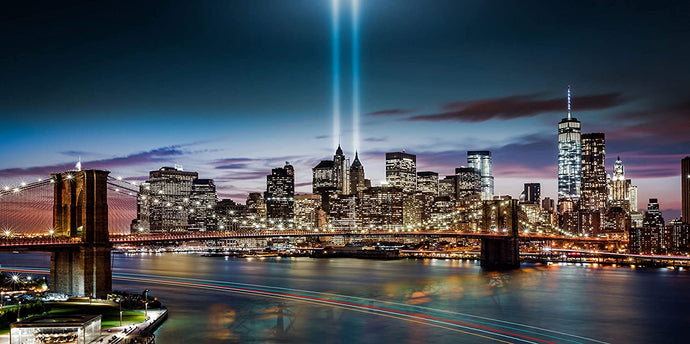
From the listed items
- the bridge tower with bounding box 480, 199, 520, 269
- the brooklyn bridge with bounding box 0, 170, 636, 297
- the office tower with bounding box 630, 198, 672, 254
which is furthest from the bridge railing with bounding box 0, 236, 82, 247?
the office tower with bounding box 630, 198, 672, 254

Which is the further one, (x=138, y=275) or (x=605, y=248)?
(x=605, y=248)

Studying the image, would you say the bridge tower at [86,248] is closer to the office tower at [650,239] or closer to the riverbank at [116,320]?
the riverbank at [116,320]

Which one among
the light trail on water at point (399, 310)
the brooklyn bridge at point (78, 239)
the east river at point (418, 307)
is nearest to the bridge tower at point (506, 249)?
the east river at point (418, 307)

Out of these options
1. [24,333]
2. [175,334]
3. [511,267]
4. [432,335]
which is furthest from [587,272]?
[24,333]

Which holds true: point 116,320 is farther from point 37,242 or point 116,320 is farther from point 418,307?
point 418,307

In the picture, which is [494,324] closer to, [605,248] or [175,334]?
[175,334]

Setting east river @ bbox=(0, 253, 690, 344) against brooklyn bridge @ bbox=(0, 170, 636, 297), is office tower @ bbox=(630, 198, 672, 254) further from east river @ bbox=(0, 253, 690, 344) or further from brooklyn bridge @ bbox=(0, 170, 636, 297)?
brooklyn bridge @ bbox=(0, 170, 636, 297)

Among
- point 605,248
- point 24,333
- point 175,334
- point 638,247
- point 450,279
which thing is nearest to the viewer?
point 24,333
